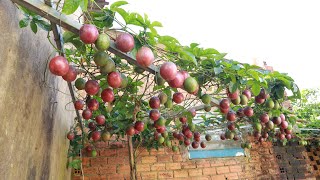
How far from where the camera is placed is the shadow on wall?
1.01 m

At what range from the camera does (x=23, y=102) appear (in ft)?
3.91

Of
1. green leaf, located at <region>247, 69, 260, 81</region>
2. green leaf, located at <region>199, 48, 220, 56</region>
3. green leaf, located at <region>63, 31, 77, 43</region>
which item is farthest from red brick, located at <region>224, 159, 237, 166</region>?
green leaf, located at <region>63, 31, 77, 43</region>

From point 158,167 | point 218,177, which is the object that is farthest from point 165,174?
point 218,177

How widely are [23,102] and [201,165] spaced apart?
2748 millimetres

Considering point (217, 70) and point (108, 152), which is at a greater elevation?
point (217, 70)

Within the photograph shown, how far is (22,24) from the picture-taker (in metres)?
1.14

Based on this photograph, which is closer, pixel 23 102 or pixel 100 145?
pixel 23 102

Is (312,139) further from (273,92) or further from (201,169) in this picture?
(273,92)

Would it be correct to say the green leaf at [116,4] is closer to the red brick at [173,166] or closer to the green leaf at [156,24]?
the green leaf at [156,24]

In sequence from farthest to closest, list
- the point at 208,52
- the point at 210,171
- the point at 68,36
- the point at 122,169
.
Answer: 1. the point at 210,171
2. the point at 122,169
3. the point at 208,52
4. the point at 68,36

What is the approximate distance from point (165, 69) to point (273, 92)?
49.4 inches

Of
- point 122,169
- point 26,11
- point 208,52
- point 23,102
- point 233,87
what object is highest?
point 26,11

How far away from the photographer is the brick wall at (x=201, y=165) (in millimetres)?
3035

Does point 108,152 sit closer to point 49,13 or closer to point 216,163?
point 216,163
